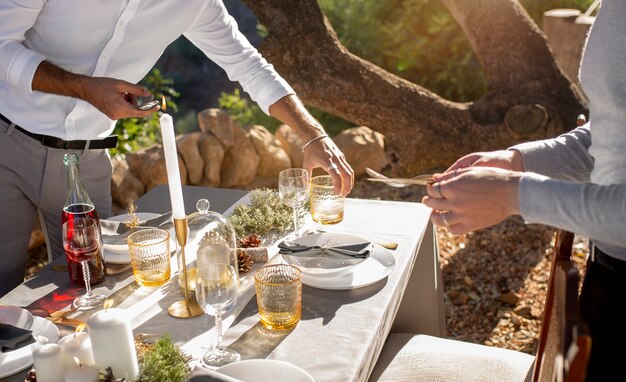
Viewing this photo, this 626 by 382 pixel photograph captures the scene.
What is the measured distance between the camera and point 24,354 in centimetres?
150

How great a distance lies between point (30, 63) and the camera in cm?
201

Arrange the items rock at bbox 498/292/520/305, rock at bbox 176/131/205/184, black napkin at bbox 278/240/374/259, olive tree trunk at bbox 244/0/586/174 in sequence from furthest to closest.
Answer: rock at bbox 176/131/205/184
olive tree trunk at bbox 244/0/586/174
rock at bbox 498/292/520/305
black napkin at bbox 278/240/374/259

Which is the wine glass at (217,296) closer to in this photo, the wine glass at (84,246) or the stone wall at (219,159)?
the wine glass at (84,246)

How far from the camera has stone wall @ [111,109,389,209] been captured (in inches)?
160

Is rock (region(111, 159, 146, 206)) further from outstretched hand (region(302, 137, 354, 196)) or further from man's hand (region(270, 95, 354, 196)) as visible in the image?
outstretched hand (region(302, 137, 354, 196))

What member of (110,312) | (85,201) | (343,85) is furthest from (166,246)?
(343,85)

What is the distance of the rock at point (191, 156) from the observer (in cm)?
421

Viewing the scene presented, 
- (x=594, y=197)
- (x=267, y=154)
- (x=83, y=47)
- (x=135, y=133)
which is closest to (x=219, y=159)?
A: (x=267, y=154)

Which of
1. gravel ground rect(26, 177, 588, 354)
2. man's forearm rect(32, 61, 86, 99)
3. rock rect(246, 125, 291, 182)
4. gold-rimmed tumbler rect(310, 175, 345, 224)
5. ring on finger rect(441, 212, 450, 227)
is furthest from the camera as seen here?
rock rect(246, 125, 291, 182)

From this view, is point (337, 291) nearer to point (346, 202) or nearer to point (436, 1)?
point (346, 202)

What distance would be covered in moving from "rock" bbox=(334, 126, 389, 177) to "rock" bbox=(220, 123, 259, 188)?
70cm

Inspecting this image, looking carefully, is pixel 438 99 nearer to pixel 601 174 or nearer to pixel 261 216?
pixel 261 216

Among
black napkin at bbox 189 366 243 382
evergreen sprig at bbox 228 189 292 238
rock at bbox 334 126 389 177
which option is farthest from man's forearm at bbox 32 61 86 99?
rock at bbox 334 126 389 177

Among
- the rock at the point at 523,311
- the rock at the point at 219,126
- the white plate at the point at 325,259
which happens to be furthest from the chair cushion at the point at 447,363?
the rock at the point at 219,126
